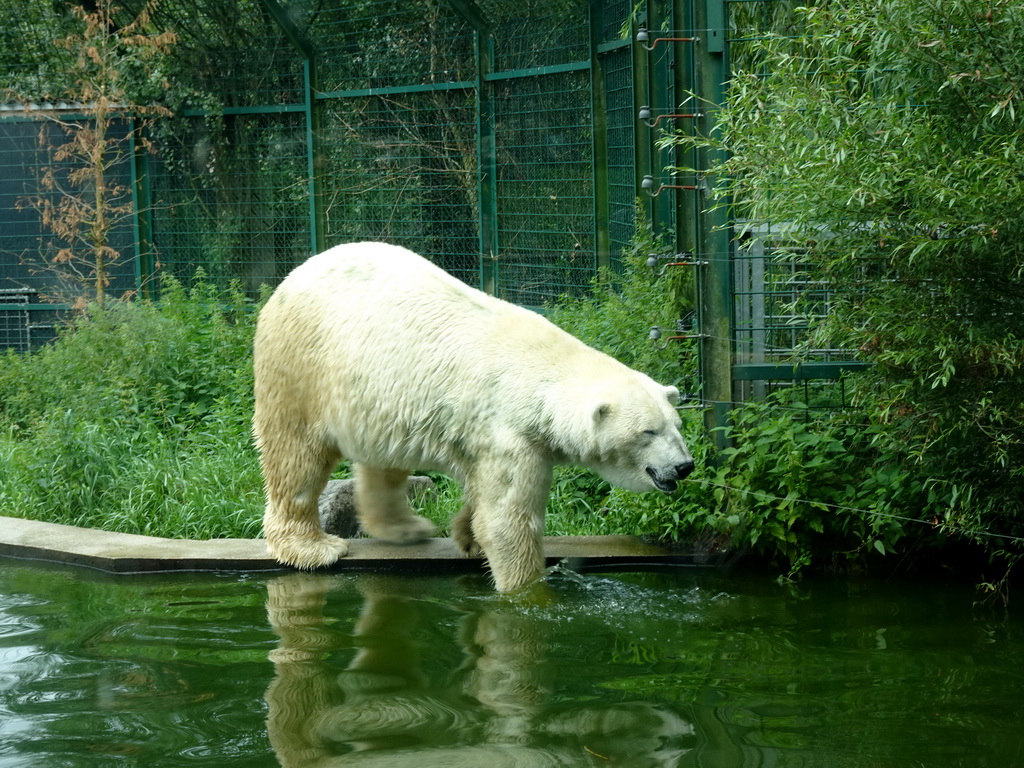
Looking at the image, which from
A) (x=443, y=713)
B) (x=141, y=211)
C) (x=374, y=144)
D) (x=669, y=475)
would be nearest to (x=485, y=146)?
(x=374, y=144)

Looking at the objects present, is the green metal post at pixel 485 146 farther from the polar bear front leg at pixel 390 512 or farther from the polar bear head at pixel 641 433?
the polar bear head at pixel 641 433

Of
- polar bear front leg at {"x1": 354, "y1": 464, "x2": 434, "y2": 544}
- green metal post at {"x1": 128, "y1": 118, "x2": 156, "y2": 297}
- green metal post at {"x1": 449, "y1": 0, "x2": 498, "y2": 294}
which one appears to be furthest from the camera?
green metal post at {"x1": 128, "y1": 118, "x2": 156, "y2": 297}

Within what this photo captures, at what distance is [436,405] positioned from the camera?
5012 mm

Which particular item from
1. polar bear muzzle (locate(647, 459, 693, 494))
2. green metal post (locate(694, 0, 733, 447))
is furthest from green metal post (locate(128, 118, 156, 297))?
polar bear muzzle (locate(647, 459, 693, 494))

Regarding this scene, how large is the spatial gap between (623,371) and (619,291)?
3.40 meters

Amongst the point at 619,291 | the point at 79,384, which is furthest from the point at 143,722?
the point at 619,291

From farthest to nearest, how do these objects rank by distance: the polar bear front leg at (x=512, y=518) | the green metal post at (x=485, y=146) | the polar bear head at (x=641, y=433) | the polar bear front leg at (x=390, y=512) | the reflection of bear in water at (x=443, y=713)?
the green metal post at (x=485, y=146), the polar bear front leg at (x=390, y=512), the polar bear front leg at (x=512, y=518), the polar bear head at (x=641, y=433), the reflection of bear in water at (x=443, y=713)

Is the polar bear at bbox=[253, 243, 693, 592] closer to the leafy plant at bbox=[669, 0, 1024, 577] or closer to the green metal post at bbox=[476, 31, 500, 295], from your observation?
the leafy plant at bbox=[669, 0, 1024, 577]

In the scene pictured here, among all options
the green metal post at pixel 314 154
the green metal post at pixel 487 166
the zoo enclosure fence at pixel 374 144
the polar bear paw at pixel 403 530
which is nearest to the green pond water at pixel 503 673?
the polar bear paw at pixel 403 530

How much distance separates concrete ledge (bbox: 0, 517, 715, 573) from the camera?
5480mm

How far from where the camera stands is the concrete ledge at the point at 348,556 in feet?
18.0

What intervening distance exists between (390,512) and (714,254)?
6.76 feet

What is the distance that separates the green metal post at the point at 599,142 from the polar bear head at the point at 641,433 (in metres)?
3.46

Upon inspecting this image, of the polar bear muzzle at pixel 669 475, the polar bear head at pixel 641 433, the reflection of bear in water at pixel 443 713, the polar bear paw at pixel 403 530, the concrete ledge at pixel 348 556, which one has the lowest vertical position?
the reflection of bear in water at pixel 443 713
